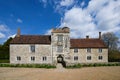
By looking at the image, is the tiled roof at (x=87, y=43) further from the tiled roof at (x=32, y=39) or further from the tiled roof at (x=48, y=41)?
the tiled roof at (x=32, y=39)

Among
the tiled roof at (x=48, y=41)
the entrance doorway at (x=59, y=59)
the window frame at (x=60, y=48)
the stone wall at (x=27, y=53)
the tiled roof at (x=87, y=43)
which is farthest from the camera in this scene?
the tiled roof at (x=87, y=43)

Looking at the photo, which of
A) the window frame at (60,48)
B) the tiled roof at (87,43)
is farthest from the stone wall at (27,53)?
the tiled roof at (87,43)

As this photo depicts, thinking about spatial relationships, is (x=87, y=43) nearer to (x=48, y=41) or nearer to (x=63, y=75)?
(x=48, y=41)

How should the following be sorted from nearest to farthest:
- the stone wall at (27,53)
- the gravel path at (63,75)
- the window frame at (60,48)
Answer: the gravel path at (63,75)
the stone wall at (27,53)
the window frame at (60,48)

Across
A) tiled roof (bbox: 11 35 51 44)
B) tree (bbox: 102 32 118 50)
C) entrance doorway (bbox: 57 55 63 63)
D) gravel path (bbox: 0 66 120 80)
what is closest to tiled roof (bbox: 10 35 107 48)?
tiled roof (bbox: 11 35 51 44)

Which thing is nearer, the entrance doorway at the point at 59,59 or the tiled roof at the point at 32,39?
the tiled roof at the point at 32,39

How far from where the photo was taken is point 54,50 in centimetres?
3944

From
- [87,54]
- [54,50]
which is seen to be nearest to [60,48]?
[54,50]

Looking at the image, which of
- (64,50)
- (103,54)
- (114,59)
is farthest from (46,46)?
(114,59)

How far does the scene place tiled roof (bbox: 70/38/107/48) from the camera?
40669 mm

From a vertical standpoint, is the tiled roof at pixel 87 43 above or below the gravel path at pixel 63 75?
above

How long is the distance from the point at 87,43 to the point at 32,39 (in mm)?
15446

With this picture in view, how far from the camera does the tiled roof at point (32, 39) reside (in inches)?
1543

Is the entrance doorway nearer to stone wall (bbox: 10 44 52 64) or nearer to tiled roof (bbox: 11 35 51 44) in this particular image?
stone wall (bbox: 10 44 52 64)
